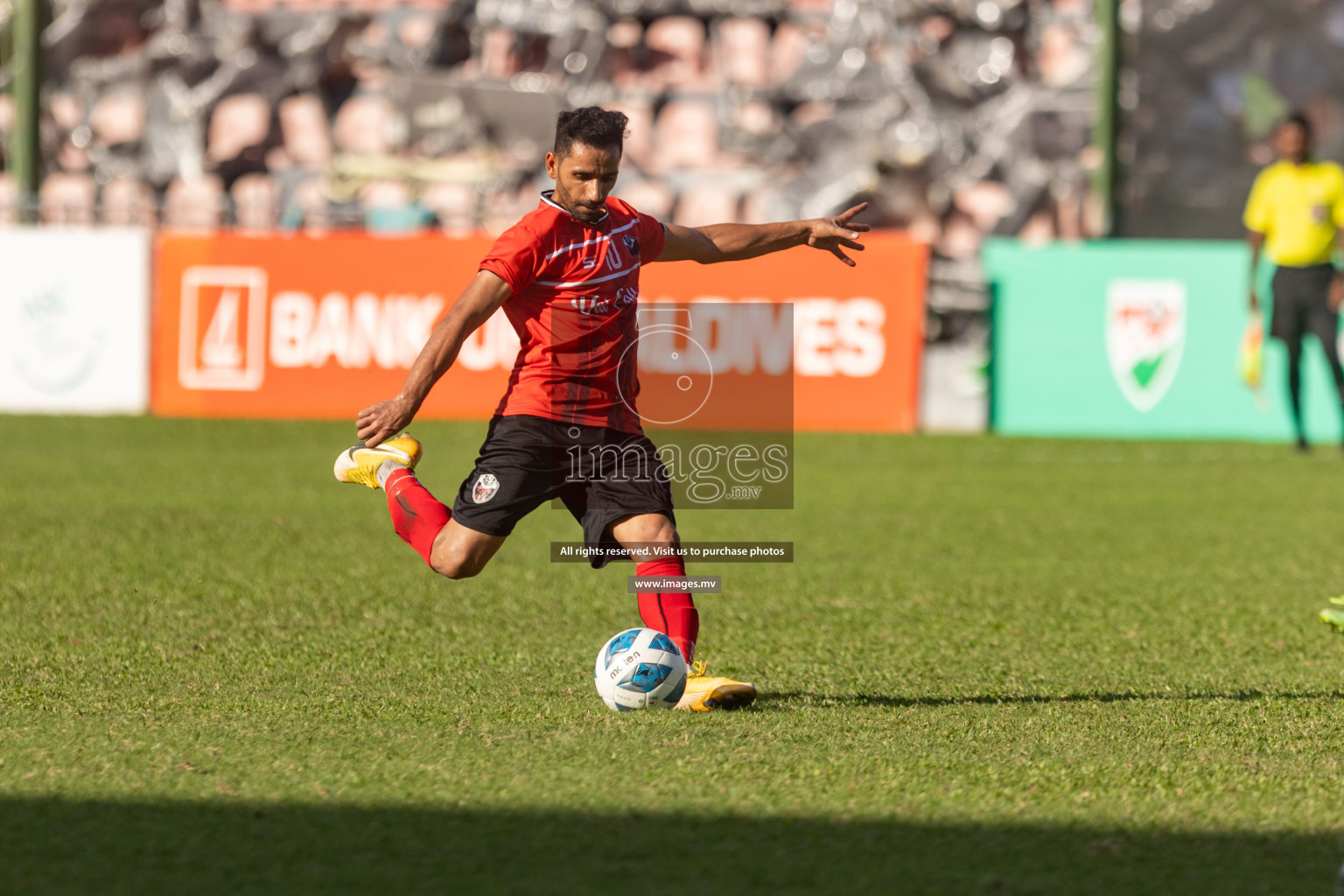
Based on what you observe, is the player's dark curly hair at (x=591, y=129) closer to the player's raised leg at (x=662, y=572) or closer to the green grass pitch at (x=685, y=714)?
the player's raised leg at (x=662, y=572)

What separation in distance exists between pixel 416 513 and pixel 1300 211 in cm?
867

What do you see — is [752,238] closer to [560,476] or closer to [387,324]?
[560,476]

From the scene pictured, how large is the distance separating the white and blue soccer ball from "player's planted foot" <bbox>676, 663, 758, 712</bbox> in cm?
3

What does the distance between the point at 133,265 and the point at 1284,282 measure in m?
8.74

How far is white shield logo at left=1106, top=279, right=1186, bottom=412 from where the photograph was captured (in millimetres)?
13273

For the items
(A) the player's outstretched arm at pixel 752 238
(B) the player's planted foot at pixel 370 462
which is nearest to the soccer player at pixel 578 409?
(A) the player's outstretched arm at pixel 752 238

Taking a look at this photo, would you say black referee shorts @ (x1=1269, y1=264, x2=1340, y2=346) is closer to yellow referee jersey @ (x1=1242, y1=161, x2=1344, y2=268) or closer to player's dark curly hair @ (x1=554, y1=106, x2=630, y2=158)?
yellow referee jersey @ (x1=1242, y1=161, x2=1344, y2=268)

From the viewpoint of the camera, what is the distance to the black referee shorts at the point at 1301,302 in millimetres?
11891

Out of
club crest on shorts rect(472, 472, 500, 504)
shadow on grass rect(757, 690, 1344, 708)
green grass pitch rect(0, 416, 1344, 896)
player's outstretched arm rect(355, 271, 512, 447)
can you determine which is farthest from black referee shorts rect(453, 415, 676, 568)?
shadow on grass rect(757, 690, 1344, 708)

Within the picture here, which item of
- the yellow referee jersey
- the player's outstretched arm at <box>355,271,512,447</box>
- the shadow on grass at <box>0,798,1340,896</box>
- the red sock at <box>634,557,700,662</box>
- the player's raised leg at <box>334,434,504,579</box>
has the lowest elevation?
the shadow on grass at <box>0,798,1340,896</box>

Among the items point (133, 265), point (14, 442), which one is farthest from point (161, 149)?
point (14, 442)

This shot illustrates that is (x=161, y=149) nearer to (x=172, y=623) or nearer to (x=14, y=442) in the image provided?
(x=14, y=442)

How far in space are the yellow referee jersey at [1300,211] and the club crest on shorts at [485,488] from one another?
8574 mm

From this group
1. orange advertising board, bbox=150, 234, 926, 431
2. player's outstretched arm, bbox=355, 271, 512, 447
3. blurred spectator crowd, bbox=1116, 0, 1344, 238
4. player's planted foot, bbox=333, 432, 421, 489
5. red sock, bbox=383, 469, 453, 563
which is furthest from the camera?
blurred spectator crowd, bbox=1116, 0, 1344, 238
